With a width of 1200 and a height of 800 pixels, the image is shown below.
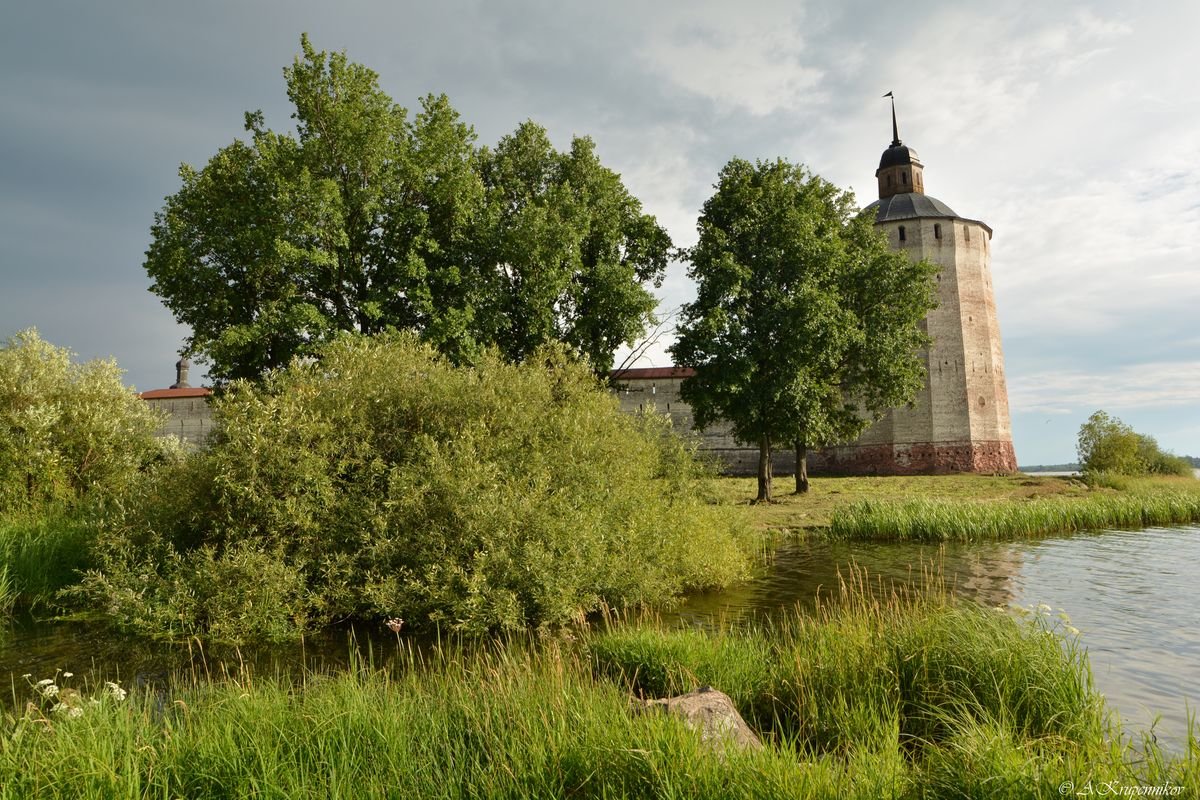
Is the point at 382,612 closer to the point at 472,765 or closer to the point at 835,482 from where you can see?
the point at 472,765

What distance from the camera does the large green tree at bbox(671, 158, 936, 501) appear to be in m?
25.3

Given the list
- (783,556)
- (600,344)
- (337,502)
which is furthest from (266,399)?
(600,344)

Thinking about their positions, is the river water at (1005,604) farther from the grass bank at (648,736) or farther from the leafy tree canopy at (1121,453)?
the leafy tree canopy at (1121,453)

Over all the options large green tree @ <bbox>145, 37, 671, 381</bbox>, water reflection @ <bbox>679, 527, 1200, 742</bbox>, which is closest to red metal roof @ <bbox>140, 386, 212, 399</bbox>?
large green tree @ <bbox>145, 37, 671, 381</bbox>

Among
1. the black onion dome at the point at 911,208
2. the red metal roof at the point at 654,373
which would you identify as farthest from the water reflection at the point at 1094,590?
the black onion dome at the point at 911,208

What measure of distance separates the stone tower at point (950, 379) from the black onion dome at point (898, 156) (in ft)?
14.5

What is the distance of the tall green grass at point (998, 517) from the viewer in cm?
1905

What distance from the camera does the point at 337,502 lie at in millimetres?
11461

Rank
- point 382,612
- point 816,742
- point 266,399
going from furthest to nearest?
1. point 266,399
2. point 382,612
3. point 816,742

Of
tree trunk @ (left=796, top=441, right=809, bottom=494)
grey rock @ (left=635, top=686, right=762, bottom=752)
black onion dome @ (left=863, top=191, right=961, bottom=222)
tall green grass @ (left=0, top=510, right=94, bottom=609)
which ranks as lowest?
grey rock @ (left=635, top=686, right=762, bottom=752)

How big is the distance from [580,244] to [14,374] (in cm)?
1726

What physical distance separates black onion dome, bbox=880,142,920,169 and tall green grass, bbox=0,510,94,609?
159 feet

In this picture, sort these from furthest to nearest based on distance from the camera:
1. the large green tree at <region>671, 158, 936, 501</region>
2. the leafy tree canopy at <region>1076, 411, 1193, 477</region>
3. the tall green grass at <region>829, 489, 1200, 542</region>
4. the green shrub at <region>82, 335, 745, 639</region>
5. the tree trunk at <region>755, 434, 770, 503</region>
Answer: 1. the leafy tree canopy at <region>1076, 411, 1193, 477</region>
2. the tree trunk at <region>755, 434, 770, 503</region>
3. the large green tree at <region>671, 158, 936, 501</region>
4. the tall green grass at <region>829, 489, 1200, 542</region>
5. the green shrub at <region>82, 335, 745, 639</region>

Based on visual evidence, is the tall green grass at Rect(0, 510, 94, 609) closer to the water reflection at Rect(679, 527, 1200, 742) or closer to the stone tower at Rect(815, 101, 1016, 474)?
the water reflection at Rect(679, 527, 1200, 742)
